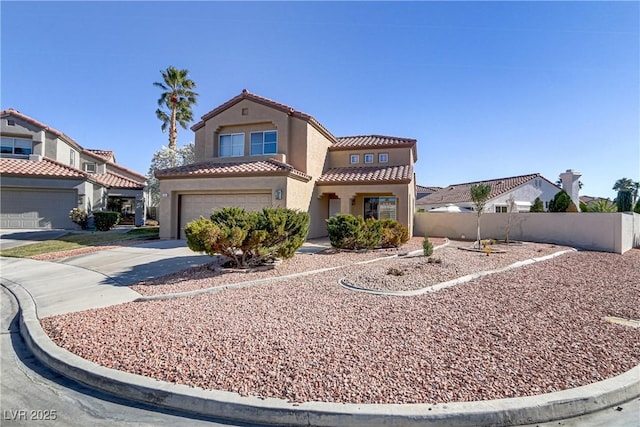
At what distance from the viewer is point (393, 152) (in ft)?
71.7

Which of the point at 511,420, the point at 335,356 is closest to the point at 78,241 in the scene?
the point at 335,356

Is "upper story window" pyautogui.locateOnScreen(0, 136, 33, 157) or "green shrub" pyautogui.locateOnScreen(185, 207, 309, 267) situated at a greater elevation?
"upper story window" pyautogui.locateOnScreen(0, 136, 33, 157)

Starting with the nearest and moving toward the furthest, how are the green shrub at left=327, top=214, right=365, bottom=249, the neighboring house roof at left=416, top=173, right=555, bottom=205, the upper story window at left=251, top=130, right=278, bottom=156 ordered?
the green shrub at left=327, top=214, right=365, bottom=249 < the upper story window at left=251, top=130, right=278, bottom=156 < the neighboring house roof at left=416, top=173, right=555, bottom=205

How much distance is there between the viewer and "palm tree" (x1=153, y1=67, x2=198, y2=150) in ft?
108

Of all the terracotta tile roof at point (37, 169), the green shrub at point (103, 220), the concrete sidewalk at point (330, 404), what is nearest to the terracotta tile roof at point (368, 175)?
the green shrub at point (103, 220)

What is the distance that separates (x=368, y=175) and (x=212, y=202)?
9333 mm

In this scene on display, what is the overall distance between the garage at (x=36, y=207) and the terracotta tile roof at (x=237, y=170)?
10908mm

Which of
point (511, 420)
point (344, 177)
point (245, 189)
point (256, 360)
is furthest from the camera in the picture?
point (344, 177)

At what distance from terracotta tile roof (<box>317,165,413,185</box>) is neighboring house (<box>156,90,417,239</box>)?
0.06m

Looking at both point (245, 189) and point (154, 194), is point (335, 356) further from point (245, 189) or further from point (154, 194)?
point (154, 194)

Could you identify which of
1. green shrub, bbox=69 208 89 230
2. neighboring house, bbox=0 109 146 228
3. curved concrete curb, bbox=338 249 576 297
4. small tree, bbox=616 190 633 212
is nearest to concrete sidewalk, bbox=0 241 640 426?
curved concrete curb, bbox=338 249 576 297

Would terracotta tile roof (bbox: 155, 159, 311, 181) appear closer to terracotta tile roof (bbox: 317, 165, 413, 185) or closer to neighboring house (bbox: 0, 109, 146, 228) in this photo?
terracotta tile roof (bbox: 317, 165, 413, 185)

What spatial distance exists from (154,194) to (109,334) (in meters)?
32.1

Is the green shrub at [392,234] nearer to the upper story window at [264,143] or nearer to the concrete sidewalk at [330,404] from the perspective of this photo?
the upper story window at [264,143]
